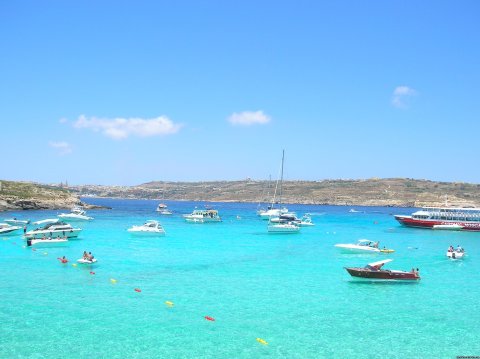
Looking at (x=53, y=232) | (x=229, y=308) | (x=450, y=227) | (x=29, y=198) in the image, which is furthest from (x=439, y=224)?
(x=29, y=198)

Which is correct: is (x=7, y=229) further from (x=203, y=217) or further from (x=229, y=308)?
(x=229, y=308)

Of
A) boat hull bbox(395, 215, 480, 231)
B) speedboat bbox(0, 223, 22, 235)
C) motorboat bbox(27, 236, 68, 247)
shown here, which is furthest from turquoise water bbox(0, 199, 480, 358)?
boat hull bbox(395, 215, 480, 231)

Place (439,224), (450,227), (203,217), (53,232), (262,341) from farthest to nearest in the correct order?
(203,217) → (439,224) → (450,227) → (53,232) → (262,341)

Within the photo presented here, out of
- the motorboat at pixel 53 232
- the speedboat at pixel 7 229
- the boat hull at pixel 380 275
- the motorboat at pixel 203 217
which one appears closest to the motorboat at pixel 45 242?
the motorboat at pixel 53 232

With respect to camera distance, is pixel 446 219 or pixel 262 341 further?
pixel 446 219

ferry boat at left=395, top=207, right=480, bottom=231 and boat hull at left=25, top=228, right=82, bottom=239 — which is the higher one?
ferry boat at left=395, top=207, right=480, bottom=231

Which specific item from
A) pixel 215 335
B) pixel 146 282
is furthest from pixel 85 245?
pixel 215 335

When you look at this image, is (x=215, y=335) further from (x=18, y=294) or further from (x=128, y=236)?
(x=128, y=236)

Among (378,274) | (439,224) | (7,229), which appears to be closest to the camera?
(378,274)

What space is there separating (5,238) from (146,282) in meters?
40.9

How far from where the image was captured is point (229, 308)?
30.3 meters

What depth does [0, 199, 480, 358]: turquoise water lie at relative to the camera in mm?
23312

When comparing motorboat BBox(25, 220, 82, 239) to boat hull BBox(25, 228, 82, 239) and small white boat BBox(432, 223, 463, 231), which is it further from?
small white boat BBox(432, 223, 463, 231)

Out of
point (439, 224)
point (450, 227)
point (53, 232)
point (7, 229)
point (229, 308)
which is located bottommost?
point (7, 229)
